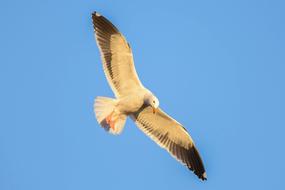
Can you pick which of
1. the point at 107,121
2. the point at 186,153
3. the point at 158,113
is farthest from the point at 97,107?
the point at 186,153

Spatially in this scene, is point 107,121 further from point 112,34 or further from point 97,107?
point 112,34

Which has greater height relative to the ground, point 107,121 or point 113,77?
point 113,77

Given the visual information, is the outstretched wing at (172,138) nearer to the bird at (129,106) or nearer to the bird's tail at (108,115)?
the bird at (129,106)

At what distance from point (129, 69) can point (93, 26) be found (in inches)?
36.3

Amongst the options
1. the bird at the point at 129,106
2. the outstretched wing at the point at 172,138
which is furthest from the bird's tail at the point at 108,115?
the outstretched wing at the point at 172,138

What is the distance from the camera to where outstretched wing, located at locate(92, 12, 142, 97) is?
1070 centimetres

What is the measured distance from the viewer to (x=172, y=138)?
36.8 feet

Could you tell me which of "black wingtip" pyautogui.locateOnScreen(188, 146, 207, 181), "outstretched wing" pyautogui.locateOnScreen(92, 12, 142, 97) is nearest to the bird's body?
"outstretched wing" pyautogui.locateOnScreen(92, 12, 142, 97)

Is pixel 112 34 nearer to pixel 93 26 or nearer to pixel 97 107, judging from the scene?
pixel 93 26

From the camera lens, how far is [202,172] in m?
11.2

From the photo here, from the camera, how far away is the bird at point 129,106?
1066 centimetres

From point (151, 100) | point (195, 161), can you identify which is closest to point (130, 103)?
point (151, 100)

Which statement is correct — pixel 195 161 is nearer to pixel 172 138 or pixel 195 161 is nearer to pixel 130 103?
pixel 172 138

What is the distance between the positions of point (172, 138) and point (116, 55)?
172 centimetres
